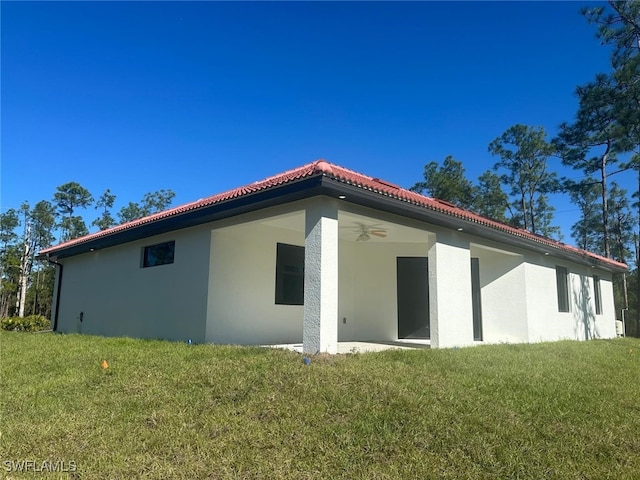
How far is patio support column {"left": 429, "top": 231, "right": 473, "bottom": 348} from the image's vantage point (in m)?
9.43

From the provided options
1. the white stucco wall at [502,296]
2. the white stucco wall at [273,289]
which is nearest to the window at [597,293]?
the white stucco wall at [273,289]

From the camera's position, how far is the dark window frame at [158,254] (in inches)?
437

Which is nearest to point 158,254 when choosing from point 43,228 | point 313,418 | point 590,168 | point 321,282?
point 321,282

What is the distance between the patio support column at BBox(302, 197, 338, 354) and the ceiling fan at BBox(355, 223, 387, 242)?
2622 millimetres

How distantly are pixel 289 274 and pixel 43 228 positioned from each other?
128 feet

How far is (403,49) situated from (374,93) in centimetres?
232

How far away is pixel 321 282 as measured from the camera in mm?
7191

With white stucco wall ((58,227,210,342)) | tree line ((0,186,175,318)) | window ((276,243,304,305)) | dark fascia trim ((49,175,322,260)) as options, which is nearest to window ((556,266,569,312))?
window ((276,243,304,305))

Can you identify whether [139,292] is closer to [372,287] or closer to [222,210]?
[222,210]

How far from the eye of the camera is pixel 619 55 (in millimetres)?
17562

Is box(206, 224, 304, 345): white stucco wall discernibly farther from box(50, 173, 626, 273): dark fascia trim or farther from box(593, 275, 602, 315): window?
box(593, 275, 602, 315): window

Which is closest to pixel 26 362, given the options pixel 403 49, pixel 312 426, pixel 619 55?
pixel 312 426

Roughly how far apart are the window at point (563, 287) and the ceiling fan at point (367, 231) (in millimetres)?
7429

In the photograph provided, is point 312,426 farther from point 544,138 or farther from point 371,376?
point 544,138
